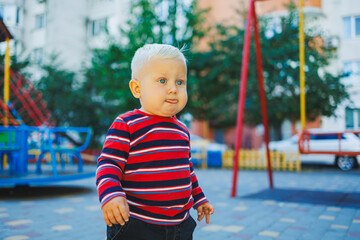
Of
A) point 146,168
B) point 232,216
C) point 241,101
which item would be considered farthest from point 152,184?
point 241,101

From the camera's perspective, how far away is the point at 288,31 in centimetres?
1215

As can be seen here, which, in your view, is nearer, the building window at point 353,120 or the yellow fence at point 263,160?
the yellow fence at point 263,160

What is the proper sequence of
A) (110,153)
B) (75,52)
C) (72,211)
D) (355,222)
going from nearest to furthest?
1. (110,153)
2. (355,222)
3. (72,211)
4. (75,52)

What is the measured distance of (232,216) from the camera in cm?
404

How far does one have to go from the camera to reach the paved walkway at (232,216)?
319cm

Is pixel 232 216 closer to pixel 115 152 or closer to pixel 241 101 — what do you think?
pixel 241 101

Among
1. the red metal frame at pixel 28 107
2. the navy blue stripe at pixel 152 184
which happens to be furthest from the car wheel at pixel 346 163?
the navy blue stripe at pixel 152 184

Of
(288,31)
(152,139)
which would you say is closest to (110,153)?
(152,139)

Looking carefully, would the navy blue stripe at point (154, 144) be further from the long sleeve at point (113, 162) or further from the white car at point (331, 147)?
the white car at point (331, 147)

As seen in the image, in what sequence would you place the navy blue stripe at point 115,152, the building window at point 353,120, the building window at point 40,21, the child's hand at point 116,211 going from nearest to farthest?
1. the child's hand at point 116,211
2. the navy blue stripe at point 115,152
3. the building window at point 353,120
4. the building window at point 40,21

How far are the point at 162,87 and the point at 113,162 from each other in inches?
15.1

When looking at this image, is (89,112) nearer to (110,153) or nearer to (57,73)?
(57,73)

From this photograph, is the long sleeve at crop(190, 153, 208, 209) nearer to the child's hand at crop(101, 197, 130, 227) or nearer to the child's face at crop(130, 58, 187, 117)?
the child's face at crop(130, 58, 187, 117)

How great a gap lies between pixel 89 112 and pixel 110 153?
600 inches
